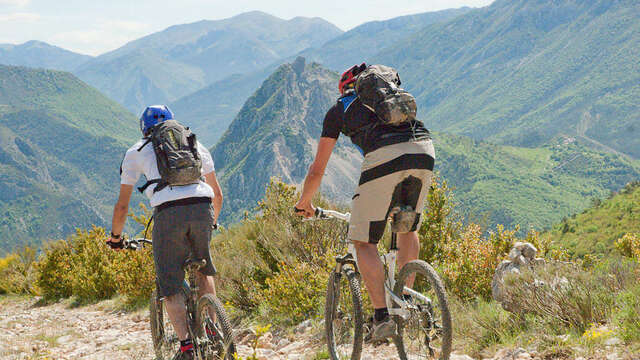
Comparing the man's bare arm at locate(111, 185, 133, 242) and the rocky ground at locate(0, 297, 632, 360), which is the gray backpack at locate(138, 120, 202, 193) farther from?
the rocky ground at locate(0, 297, 632, 360)

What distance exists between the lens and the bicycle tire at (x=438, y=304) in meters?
3.01

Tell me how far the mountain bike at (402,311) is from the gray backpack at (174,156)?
2.96 ft

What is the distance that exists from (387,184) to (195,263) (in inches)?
55.3

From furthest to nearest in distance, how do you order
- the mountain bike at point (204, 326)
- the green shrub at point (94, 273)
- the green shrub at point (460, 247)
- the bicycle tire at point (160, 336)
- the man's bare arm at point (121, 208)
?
the green shrub at point (94, 273), the green shrub at point (460, 247), the bicycle tire at point (160, 336), the man's bare arm at point (121, 208), the mountain bike at point (204, 326)

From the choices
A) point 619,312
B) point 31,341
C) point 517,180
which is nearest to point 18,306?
point 31,341

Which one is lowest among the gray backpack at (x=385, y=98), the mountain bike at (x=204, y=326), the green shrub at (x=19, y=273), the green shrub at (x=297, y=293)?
the green shrub at (x=19, y=273)

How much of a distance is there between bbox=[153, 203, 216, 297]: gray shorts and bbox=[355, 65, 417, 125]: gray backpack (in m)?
1.32

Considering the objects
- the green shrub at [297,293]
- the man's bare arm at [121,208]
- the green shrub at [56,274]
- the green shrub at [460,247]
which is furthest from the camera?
the green shrub at [56,274]

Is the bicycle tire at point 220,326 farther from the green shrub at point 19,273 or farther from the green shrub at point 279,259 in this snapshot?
the green shrub at point 19,273

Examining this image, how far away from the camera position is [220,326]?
11.3 feet

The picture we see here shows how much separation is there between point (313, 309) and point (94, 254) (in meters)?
4.63

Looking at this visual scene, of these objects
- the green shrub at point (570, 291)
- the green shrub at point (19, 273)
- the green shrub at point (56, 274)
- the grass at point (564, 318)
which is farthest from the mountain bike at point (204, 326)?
the green shrub at point (19, 273)

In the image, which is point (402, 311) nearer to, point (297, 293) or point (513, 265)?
point (513, 265)

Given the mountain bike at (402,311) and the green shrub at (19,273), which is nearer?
the mountain bike at (402,311)
